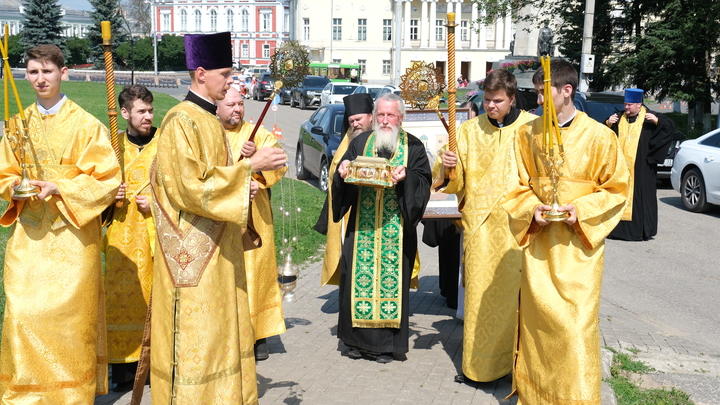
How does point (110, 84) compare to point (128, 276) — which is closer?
point (110, 84)

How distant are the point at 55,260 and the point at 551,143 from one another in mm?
2966

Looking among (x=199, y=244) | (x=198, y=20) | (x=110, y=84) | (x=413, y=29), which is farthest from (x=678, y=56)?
Answer: (x=198, y=20)

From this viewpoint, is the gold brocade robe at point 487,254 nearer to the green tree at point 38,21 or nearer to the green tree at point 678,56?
the green tree at point 678,56

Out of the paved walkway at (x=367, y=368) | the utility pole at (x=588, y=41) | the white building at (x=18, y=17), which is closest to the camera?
the paved walkway at (x=367, y=368)

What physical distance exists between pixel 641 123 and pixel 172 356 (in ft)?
28.8

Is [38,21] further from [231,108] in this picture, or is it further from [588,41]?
[231,108]

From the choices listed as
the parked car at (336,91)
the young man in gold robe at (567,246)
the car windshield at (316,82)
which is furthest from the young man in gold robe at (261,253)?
the car windshield at (316,82)

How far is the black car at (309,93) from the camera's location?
38.4m

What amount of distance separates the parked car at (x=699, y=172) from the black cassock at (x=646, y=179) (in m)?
1.93

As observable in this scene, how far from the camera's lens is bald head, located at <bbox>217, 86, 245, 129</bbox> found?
6188 mm

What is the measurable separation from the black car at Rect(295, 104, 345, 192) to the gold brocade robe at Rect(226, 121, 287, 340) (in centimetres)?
796

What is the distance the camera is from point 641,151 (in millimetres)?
11547

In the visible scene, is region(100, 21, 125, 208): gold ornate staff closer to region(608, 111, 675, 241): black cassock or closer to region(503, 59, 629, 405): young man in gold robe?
region(503, 59, 629, 405): young man in gold robe

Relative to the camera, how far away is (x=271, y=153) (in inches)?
159
